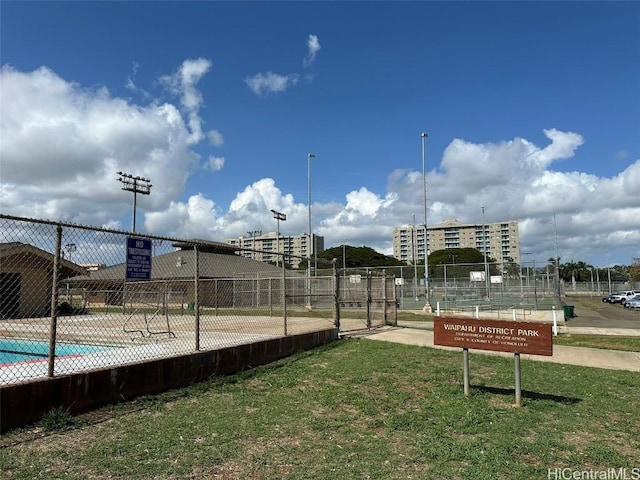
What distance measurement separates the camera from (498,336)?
23.4 ft

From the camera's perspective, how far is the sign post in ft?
22.1

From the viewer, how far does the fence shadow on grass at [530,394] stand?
6.97m

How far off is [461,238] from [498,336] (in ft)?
512

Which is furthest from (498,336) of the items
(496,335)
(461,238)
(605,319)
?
(461,238)

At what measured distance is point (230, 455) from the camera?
459cm

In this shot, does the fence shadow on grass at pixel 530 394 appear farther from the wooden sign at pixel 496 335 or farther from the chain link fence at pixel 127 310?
the chain link fence at pixel 127 310

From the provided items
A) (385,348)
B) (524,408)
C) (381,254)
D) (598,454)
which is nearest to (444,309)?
(385,348)

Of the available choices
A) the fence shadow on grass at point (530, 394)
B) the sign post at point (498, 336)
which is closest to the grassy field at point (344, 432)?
the fence shadow on grass at point (530, 394)

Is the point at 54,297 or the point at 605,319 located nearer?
the point at 54,297

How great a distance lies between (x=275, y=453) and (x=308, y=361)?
5.35 metres

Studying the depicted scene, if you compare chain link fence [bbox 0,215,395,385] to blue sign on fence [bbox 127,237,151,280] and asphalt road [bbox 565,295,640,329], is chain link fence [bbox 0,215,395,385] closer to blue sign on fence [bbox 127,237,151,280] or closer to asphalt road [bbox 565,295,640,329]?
blue sign on fence [bbox 127,237,151,280]

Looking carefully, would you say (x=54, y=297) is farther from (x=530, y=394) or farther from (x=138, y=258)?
(x=530, y=394)

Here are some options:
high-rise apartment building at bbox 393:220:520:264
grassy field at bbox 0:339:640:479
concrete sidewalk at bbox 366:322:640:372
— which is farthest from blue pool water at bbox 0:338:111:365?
high-rise apartment building at bbox 393:220:520:264

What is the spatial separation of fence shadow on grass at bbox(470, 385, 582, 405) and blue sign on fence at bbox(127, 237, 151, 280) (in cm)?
535
